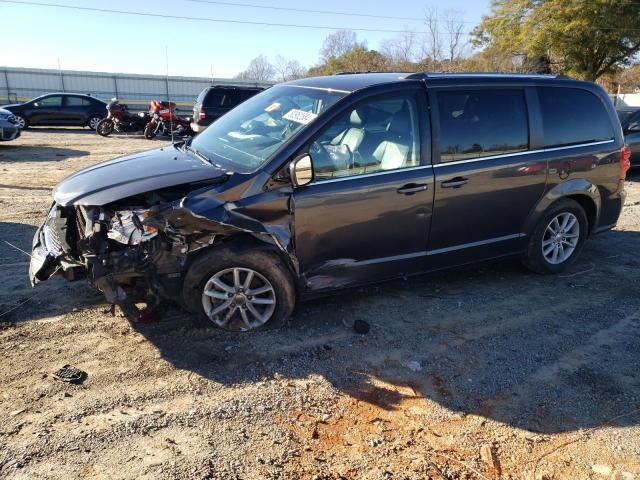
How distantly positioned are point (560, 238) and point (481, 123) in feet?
5.33

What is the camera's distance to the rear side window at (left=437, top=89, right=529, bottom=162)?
4.38m

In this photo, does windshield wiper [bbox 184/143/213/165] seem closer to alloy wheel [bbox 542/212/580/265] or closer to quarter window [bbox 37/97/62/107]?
alloy wheel [bbox 542/212/580/265]

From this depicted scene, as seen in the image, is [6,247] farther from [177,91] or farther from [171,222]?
[177,91]

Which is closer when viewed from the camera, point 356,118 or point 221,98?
point 356,118

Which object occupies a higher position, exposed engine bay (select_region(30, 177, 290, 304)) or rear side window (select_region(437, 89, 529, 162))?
rear side window (select_region(437, 89, 529, 162))

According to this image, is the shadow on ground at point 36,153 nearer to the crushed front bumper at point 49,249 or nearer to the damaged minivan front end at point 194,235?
the crushed front bumper at point 49,249

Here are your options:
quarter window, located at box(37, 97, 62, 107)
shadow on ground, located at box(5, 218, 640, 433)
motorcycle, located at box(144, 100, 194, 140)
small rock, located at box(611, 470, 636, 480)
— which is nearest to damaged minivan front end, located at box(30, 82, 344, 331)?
shadow on ground, located at box(5, 218, 640, 433)

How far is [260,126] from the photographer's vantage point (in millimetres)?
4488

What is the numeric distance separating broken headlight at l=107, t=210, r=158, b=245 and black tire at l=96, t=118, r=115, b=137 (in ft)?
55.7

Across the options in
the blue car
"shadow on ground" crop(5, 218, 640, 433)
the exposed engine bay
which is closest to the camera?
"shadow on ground" crop(5, 218, 640, 433)

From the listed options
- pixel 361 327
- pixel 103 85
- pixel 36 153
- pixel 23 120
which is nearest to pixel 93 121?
pixel 23 120

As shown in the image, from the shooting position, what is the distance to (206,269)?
3.79 m

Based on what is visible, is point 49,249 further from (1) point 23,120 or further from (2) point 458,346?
(1) point 23,120

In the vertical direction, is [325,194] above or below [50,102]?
below
